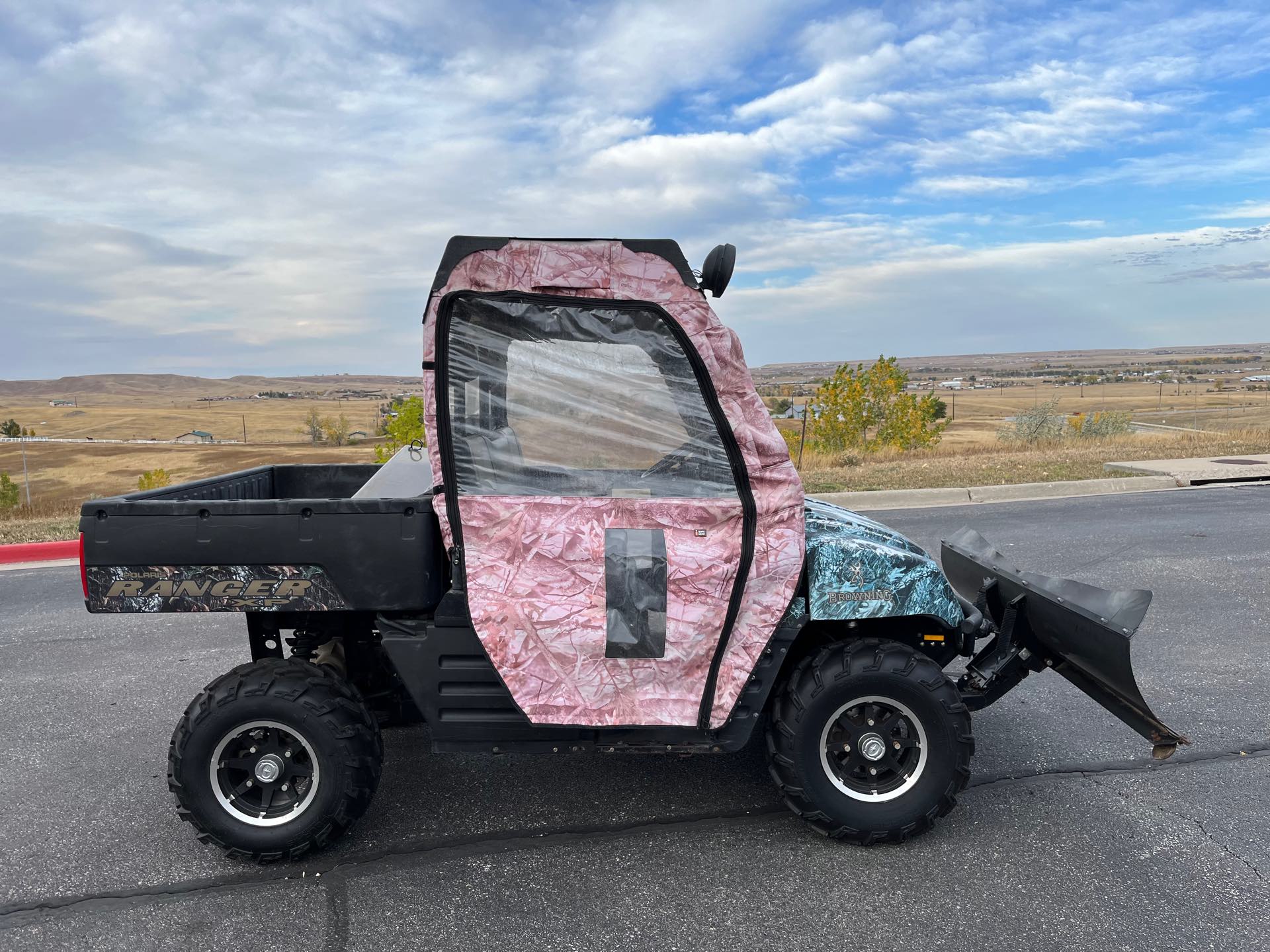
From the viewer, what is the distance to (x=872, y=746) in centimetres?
344

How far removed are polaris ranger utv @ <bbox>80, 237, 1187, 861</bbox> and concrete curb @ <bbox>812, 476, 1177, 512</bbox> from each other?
320 inches

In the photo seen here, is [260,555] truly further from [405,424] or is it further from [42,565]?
[405,424]

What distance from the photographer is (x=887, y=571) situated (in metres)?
3.50

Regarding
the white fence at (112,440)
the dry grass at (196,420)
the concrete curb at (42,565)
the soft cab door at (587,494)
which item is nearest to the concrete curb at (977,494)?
the soft cab door at (587,494)

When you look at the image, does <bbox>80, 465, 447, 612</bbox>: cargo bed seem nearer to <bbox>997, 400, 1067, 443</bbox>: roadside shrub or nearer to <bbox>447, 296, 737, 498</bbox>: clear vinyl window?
<bbox>447, 296, 737, 498</bbox>: clear vinyl window

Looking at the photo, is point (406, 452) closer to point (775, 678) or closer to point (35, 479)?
point (775, 678)

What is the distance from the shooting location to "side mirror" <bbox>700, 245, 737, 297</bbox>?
3.08 metres

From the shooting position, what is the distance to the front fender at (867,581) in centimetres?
342

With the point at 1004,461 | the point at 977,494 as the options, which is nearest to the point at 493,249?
the point at 977,494

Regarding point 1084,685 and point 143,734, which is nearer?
point 1084,685

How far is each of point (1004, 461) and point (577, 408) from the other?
13681 mm

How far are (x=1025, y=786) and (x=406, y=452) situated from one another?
3231 millimetres

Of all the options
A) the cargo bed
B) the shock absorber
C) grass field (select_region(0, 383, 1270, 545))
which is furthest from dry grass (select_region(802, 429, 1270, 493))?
the cargo bed

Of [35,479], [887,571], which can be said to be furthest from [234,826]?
[35,479]
